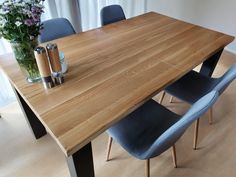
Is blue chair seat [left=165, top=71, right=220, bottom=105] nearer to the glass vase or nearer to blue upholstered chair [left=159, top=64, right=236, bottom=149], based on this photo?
blue upholstered chair [left=159, top=64, right=236, bottom=149]

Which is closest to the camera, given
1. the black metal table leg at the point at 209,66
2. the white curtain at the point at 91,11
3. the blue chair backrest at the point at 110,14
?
the black metal table leg at the point at 209,66

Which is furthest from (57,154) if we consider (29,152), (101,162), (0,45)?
(0,45)

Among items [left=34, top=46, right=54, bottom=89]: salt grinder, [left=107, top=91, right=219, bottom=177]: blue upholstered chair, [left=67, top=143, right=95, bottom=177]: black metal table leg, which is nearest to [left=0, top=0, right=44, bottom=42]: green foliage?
[left=34, top=46, right=54, bottom=89]: salt grinder

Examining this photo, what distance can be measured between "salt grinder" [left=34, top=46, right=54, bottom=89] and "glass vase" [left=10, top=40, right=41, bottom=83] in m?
0.08

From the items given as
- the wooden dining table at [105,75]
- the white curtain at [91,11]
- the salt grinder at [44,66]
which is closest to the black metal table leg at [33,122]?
the wooden dining table at [105,75]

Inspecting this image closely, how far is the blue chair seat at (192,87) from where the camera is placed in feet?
4.94

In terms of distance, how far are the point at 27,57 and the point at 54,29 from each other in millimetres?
828

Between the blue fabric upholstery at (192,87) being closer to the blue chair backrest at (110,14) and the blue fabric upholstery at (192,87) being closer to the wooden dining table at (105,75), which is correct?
→ the wooden dining table at (105,75)

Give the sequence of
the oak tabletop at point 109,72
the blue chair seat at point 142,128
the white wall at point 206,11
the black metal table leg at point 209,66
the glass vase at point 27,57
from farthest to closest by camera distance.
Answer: the white wall at point 206,11 → the black metal table leg at point 209,66 → the blue chair seat at point 142,128 → the glass vase at point 27,57 → the oak tabletop at point 109,72

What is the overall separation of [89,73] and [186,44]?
0.77m

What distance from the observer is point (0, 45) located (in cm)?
186

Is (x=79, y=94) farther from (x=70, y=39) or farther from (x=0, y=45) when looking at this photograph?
(x=0, y=45)

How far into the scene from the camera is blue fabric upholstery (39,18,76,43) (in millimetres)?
1734

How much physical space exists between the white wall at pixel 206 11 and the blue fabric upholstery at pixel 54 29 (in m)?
1.91
